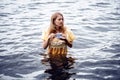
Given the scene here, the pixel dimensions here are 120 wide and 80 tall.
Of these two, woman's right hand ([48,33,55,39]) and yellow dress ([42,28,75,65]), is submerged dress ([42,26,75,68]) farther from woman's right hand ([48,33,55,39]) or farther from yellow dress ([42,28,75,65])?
woman's right hand ([48,33,55,39])

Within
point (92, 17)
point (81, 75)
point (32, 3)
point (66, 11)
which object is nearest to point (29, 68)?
point (81, 75)

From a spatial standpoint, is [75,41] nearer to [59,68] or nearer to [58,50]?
[58,50]

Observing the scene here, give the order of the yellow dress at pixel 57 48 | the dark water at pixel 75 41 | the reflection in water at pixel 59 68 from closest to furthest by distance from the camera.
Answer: the reflection in water at pixel 59 68, the dark water at pixel 75 41, the yellow dress at pixel 57 48

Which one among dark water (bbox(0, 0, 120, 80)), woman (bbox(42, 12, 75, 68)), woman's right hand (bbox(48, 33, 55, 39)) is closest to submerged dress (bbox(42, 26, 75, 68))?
woman (bbox(42, 12, 75, 68))

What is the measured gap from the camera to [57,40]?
29.2 feet

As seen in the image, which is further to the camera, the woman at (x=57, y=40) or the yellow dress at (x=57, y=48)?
the yellow dress at (x=57, y=48)

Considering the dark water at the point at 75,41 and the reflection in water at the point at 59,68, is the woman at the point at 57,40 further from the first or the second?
the dark water at the point at 75,41

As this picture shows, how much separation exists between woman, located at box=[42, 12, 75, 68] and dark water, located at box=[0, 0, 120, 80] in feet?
1.47

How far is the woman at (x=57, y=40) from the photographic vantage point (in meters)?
8.77

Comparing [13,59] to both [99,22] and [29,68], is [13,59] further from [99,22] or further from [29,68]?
[99,22]

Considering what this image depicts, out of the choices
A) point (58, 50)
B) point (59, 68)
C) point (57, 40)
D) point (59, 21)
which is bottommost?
point (59, 68)

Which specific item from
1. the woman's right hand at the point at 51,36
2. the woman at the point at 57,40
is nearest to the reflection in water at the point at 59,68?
the woman at the point at 57,40

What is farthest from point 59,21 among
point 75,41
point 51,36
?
point 75,41

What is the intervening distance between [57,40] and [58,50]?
0.38 meters
